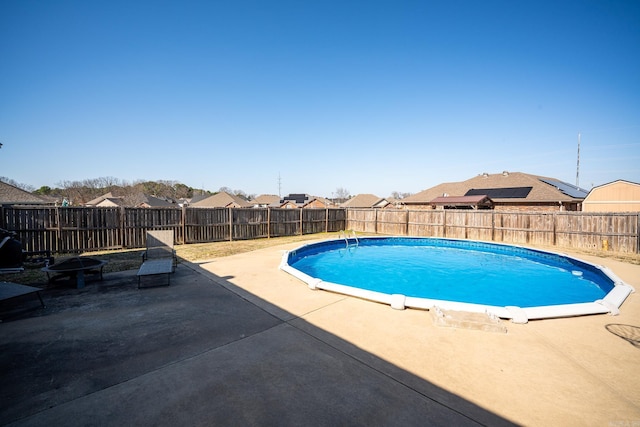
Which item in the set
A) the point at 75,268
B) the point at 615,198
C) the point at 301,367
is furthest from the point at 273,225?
the point at 615,198

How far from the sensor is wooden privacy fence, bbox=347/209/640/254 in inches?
475

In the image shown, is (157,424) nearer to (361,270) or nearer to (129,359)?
(129,359)

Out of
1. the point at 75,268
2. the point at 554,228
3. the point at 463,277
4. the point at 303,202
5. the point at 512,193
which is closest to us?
the point at 75,268

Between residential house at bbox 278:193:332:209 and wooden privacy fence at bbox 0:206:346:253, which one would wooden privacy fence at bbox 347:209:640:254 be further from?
residential house at bbox 278:193:332:209

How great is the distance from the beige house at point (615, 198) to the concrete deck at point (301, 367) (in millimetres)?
25974

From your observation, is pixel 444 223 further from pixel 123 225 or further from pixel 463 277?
pixel 123 225

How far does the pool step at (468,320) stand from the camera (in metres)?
4.33

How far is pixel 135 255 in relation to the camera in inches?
409

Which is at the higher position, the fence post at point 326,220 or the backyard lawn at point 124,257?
the fence post at point 326,220

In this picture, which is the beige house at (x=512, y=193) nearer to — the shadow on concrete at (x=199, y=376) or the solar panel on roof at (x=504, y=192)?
the solar panel on roof at (x=504, y=192)

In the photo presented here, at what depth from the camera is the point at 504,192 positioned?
27.8 meters

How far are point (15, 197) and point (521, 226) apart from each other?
92.6 feet

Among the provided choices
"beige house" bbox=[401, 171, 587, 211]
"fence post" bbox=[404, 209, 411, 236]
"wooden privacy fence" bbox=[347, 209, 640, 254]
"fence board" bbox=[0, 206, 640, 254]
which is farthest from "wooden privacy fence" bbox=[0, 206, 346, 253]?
"beige house" bbox=[401, 171, 587, 211]

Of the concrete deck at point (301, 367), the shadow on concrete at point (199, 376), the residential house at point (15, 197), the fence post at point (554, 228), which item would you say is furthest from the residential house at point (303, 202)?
the shadow on concrete at point (199, 376)
